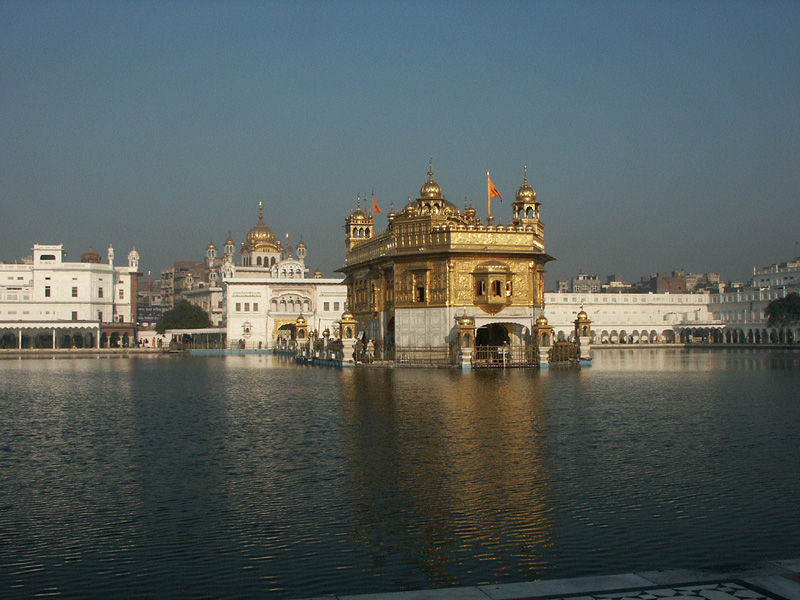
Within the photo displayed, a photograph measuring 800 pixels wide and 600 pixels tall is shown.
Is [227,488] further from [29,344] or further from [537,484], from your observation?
[29,344]

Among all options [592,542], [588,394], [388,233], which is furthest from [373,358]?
[592,542]

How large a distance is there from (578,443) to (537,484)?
3418 millimetres

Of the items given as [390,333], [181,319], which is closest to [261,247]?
[181,319]

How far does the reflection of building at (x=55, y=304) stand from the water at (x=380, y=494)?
71.5 metres

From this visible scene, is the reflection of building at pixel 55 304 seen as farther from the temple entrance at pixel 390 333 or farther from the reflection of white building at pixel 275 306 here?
the temple entrance at pixel 390 333

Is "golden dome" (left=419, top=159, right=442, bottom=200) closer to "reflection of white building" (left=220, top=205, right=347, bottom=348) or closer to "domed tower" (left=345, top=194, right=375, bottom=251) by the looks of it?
"domed tower" (left=345, top=194, right=375, bottom=251)

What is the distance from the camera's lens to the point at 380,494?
413 inches

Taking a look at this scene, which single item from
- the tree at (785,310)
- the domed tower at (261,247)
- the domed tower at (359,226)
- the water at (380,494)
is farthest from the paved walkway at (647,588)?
the domed tower at (261,247)

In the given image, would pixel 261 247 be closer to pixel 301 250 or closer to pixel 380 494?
pixel 301 250

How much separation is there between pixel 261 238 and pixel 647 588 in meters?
113

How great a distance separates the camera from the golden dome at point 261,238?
11694 centimetres

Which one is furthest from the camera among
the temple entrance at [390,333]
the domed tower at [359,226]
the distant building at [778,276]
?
the distant building at [778,276]

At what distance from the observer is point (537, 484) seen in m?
10.9

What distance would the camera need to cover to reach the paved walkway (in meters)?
6.46
